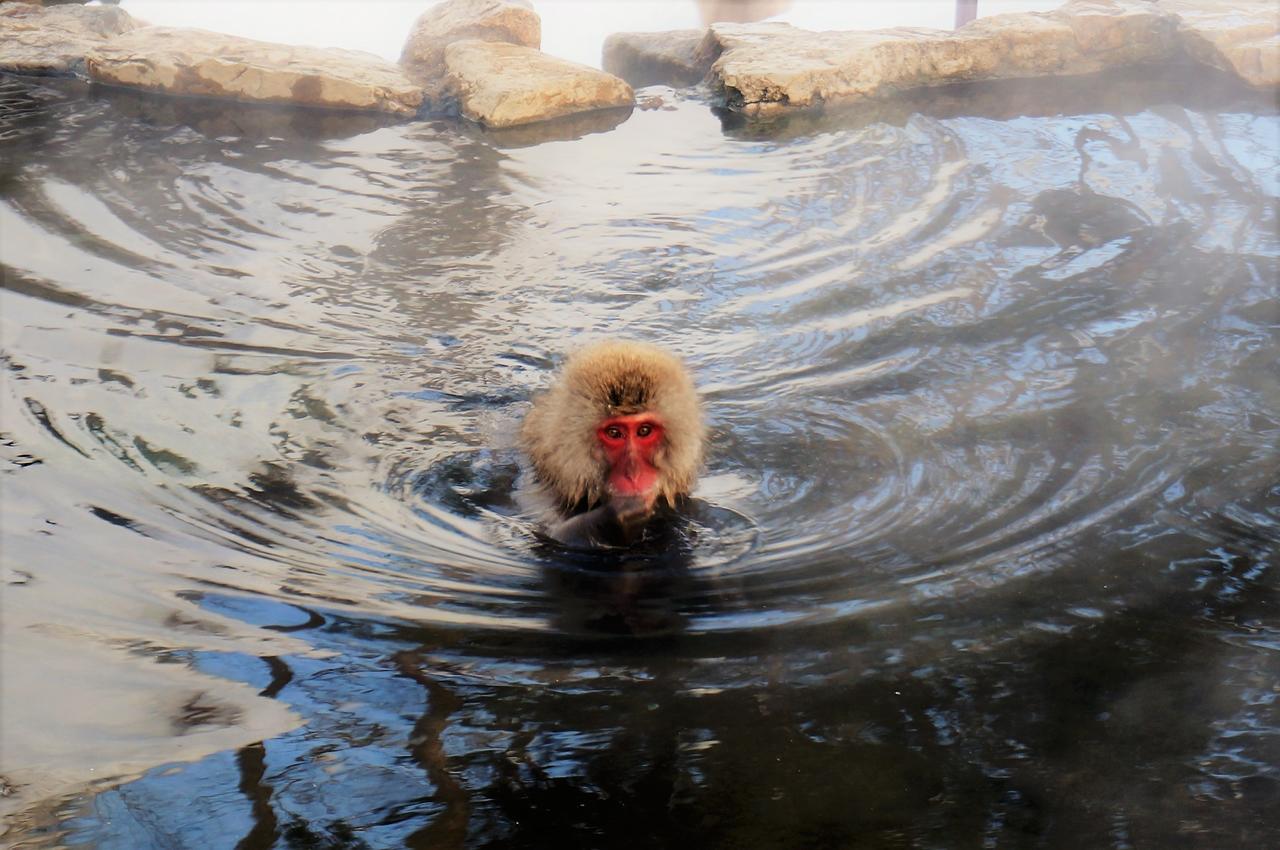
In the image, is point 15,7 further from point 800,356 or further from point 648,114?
point 800,356

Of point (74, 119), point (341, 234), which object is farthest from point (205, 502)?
point (74, 119)

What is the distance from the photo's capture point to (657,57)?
34.2 feet

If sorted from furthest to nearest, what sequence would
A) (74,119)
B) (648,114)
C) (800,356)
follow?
(648,114), (74,119), (800,356)

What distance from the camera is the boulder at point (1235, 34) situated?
8.73 meters

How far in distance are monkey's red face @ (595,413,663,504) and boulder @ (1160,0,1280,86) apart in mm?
6823

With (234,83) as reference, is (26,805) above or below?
below

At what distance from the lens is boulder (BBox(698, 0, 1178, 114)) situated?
898cm

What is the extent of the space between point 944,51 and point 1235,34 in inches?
78.9

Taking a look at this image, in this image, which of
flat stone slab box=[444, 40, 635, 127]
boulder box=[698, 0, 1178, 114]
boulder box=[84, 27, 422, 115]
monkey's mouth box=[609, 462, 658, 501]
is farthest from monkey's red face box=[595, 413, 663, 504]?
boulder box=[84, 27, 422, 115]

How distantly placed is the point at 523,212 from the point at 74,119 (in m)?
3.57

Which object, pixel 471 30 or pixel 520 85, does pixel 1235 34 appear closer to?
pixel 520 85

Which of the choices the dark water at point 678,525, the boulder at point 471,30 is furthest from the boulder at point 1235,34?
the boulder at point 471,30

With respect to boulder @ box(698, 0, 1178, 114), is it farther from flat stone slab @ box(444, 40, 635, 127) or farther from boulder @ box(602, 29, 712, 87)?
flat stone slab @ box(444, 40, 635, 127)

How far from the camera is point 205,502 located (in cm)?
375
